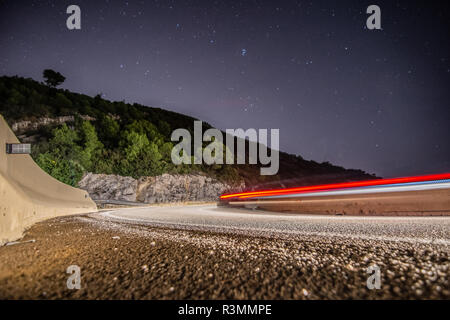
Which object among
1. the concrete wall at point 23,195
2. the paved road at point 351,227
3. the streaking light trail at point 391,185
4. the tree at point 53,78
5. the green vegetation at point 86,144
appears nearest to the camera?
the paved road at point 351,227

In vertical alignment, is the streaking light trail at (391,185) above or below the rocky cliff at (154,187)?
above

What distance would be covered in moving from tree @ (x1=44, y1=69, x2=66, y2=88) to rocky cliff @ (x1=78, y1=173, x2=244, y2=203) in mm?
43039

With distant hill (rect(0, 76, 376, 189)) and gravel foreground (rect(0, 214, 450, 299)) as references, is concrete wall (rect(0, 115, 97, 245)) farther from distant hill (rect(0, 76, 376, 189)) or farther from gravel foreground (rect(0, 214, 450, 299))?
distant hill (rect(0, 76, 376, 189))

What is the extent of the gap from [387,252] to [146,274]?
9.08 feet

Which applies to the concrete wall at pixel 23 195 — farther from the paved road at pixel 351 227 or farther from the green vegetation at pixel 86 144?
the green vegetation at pixel 86 144

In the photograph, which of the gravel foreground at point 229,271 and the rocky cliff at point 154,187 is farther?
the rocky cliff at point 154,187

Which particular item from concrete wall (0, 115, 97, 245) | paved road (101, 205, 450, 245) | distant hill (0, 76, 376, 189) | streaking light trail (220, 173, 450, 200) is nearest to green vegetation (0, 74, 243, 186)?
distant hill (0, 76, 376, 189)

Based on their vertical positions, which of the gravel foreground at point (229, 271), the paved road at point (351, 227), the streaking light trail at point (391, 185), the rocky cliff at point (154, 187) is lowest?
the rocky cliff at point (154, 187)

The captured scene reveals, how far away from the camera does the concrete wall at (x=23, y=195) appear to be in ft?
12.3

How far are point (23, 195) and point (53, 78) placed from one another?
2699 inches

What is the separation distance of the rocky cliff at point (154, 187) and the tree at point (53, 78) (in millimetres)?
43039

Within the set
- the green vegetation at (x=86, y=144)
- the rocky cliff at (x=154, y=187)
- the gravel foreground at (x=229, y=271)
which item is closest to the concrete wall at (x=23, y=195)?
the gravel foreground at (x=229, y=271)

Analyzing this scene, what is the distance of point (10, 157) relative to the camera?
20.0ft
